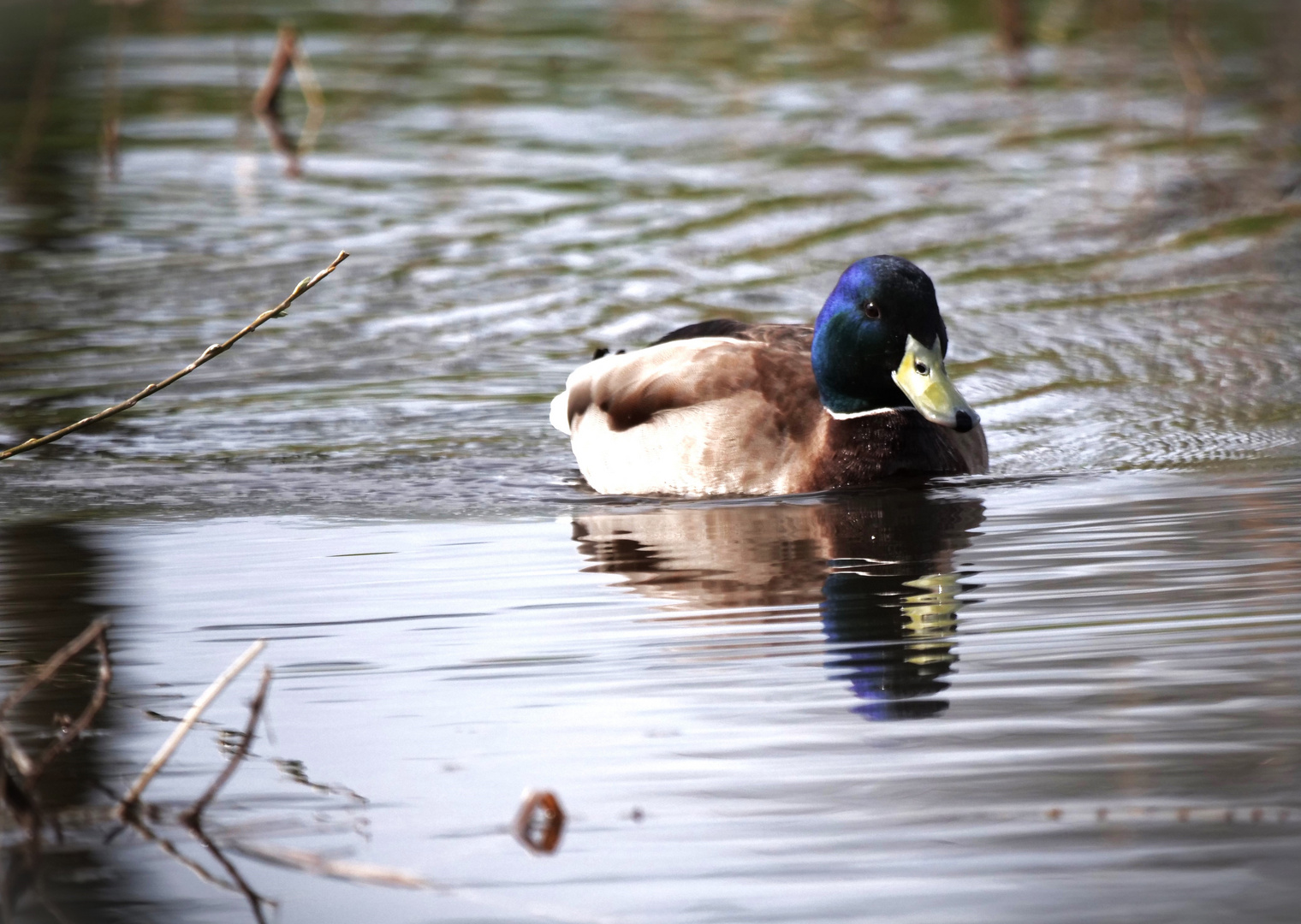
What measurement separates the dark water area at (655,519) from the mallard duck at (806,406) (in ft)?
0.48

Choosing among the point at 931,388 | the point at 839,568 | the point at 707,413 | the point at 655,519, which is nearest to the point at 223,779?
the point at 839,568

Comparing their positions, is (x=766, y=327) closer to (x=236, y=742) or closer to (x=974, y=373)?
(x=974, y=373)

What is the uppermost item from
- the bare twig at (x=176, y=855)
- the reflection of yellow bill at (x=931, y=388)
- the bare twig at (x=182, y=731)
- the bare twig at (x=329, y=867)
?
the bare twig at (x=182, y=731)

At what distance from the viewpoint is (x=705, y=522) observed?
301 inches

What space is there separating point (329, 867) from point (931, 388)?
167 inches

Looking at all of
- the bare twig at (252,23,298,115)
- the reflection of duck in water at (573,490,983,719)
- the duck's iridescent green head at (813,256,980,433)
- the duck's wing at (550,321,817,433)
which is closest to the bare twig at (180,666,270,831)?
the reflection of duck in water at (573,490,983,719)

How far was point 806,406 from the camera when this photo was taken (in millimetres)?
8109

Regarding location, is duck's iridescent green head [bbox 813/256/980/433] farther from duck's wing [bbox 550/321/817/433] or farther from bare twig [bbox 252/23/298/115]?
bare twig [bbox 252/23/298/115]

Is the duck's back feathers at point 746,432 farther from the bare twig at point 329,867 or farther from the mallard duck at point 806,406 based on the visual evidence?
the bare twig at point 329,867

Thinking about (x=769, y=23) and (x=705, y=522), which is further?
(x=769, y=23)

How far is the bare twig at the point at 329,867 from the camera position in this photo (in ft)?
12.5

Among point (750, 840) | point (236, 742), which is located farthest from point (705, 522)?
point (750, 840)

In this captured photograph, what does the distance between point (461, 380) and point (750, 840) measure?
22.5ft

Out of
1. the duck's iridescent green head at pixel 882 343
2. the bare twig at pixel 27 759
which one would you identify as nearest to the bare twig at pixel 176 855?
the bare twig at pixel 27 759
